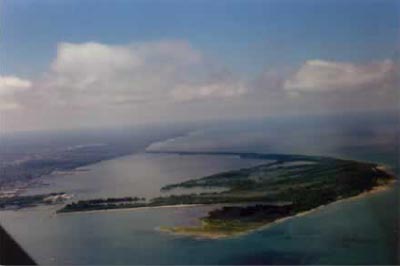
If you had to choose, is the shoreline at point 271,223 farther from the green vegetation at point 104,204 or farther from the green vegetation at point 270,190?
the green vegetation at point 104,204

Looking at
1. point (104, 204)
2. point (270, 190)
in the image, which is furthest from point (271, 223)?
point (104, 204)

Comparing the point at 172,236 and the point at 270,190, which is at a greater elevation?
the point at 270,190

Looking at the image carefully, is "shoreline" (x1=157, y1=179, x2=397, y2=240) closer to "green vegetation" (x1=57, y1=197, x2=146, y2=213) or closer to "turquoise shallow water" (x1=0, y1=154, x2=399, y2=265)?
"turquoise shallow water" (x1=0, y1=154, x2=399, y2=265)

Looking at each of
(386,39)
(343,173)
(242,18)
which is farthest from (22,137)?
(386,39)


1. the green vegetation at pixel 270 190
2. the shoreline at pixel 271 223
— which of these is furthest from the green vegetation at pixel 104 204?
the shoreline at pixel 271 223

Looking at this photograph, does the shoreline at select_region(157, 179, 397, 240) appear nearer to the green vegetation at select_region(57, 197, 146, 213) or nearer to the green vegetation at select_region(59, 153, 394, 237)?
the green vegetation at select_region(59, 153, 394, 237)

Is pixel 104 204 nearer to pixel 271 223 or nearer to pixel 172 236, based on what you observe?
pixel 172 236

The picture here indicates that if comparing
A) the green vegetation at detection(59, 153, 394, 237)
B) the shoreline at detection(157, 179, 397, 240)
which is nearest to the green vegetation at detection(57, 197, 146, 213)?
the green vegetation at detection(59, 153, 394, 237)

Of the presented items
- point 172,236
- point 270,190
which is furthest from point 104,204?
point 270,190
